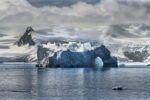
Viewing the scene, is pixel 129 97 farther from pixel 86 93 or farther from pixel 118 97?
pixel 86 93

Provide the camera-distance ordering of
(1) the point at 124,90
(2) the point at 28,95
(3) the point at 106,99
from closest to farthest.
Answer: (3) the point at 106,99 < (2) the point at 28,95 < (1) the point at 124,90

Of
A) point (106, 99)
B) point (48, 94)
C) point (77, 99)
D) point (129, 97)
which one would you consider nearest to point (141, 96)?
point (129, 97)

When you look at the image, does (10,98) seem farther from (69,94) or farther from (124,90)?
(124,90)

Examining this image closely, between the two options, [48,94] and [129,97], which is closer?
[129,97]

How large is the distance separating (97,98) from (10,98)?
16.0 m

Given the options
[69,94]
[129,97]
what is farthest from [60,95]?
[129,97]

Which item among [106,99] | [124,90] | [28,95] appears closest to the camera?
[106,99]

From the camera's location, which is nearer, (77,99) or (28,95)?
(77,99)

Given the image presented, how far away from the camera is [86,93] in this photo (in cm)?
8262

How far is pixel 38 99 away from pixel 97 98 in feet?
35.2

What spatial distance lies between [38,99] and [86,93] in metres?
13.2

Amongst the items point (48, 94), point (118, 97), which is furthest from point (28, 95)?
point (118, 97)

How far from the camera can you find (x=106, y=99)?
72.4 metres

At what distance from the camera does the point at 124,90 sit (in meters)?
88.2
